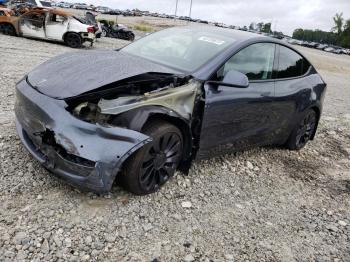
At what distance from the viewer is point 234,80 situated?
12.9 ft

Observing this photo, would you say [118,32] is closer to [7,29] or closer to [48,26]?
[48,26]

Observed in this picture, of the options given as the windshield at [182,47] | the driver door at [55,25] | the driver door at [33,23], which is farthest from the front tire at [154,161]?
the driver door at [33,23]

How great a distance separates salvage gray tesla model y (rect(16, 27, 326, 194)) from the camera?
3.16 m

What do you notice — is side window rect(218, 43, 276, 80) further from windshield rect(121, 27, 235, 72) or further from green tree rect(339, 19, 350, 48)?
green tree rect(339, 19, 350, 48)

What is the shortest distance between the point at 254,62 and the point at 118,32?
67.8 feet

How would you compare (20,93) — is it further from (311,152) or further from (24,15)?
(24,15)

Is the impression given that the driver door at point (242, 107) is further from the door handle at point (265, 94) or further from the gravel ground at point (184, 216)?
the gravel ground at point (184, 216)

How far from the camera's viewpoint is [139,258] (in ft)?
9.67

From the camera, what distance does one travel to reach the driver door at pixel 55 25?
49.8 ft

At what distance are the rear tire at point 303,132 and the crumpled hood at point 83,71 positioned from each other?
2.48 metres

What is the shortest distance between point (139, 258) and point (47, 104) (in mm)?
1464

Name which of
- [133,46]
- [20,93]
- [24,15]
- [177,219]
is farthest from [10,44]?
[177,219]

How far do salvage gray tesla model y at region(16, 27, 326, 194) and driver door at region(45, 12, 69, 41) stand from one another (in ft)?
37.1

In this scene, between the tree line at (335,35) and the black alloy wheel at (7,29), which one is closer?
the black alloy wheel at (7,29)
